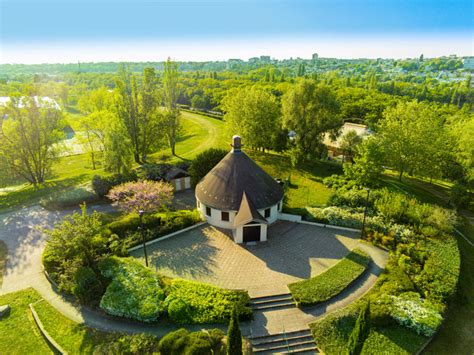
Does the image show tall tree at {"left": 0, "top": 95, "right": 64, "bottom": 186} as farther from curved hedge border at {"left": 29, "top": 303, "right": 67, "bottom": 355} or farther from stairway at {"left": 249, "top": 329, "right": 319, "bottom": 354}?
stairway at {"left": 249, "top": 329, "right": 319, "bottom": 354}

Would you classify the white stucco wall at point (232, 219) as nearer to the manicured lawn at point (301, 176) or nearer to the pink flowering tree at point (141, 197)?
the manicured lawn at point (301, 176)

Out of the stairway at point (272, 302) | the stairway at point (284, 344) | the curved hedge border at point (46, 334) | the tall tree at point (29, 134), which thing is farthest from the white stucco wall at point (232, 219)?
the tall tree at point (29, 134)

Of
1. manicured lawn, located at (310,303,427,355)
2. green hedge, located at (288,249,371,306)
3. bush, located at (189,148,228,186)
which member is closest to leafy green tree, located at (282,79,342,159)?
bush, located at (189,148,228,186)

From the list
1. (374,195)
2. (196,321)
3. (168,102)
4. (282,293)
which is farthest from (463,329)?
(168,102)

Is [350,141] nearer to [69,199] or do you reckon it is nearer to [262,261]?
[262,261]

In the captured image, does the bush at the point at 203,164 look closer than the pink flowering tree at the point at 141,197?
No

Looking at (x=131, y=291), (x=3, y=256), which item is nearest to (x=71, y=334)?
(x=131, y=291)

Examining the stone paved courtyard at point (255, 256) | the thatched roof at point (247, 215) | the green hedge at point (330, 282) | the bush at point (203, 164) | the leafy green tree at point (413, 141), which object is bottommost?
the stone paved courtyard at point (255, 256)
